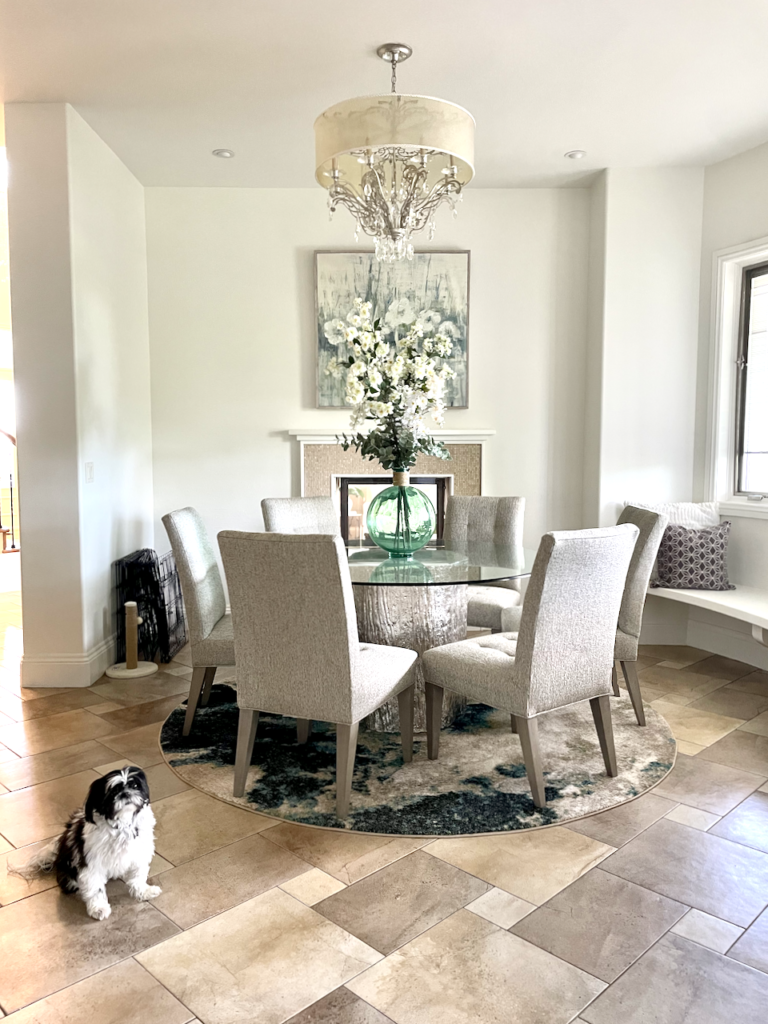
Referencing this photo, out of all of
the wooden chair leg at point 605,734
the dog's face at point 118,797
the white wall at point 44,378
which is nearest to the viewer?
the dog's face at point 118,797

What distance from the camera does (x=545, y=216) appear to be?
4918 mm

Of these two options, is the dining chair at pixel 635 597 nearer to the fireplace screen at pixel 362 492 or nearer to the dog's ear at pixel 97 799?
the fireplace screen at pixel 362 492

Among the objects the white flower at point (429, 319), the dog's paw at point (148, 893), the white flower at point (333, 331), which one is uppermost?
the white flower at point (429, 319)

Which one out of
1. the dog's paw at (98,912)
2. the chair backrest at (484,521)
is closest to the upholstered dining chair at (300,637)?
the dog's paw at (98,912)

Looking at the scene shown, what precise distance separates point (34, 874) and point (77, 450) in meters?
2.11

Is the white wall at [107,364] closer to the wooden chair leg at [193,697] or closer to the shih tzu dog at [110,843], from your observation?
the wooden chair leg at [193,697]

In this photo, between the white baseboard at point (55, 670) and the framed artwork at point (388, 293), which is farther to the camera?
the framed artwork at point (388, 293)

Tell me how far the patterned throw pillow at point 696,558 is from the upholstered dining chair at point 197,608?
253cm

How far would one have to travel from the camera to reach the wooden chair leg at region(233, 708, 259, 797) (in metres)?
2.60

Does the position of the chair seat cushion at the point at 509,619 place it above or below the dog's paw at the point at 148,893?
above

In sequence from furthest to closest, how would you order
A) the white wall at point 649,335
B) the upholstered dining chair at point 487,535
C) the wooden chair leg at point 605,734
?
the white wall at point 649,335 < the upholstered dining chair at point 487,535 < the wooden chair leg at point 605,734

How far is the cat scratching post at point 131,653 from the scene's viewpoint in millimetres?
4001

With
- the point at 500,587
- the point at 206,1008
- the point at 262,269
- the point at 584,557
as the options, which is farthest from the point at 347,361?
the point at 206,1008

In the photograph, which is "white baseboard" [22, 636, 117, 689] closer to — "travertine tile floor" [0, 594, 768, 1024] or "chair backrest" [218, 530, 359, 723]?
"travertine tile floor" [0, 594, 768, 1024]
